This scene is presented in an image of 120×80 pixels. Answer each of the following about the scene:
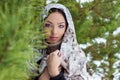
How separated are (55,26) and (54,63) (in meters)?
0.21

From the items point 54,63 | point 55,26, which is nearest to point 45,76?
point 54,63

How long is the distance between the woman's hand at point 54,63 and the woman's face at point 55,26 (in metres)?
0.11

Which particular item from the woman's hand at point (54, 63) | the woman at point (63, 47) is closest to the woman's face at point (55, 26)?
the woman at point (63, 47)

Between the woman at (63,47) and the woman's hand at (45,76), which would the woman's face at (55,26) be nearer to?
the woman at (63,47)

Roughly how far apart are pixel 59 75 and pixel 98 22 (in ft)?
5.73

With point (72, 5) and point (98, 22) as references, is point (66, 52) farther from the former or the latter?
point (98, 22)

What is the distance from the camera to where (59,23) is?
59.7 inches

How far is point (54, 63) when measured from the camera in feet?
4.43

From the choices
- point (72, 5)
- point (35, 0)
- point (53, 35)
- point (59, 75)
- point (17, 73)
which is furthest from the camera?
point (72, 5)

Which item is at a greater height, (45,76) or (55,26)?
(55,26)

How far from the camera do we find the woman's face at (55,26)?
148 centimetres

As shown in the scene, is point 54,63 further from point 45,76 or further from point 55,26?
point 55,26

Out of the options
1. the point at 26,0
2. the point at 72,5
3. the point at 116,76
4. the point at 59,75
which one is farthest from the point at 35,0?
the point at 116,76

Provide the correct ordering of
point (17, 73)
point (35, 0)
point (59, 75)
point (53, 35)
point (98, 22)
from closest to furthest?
1. point (17, 73)
2. point (35, 0)
3. point (59, 75)
4. point (53, 35)
5. point (98, 22)
